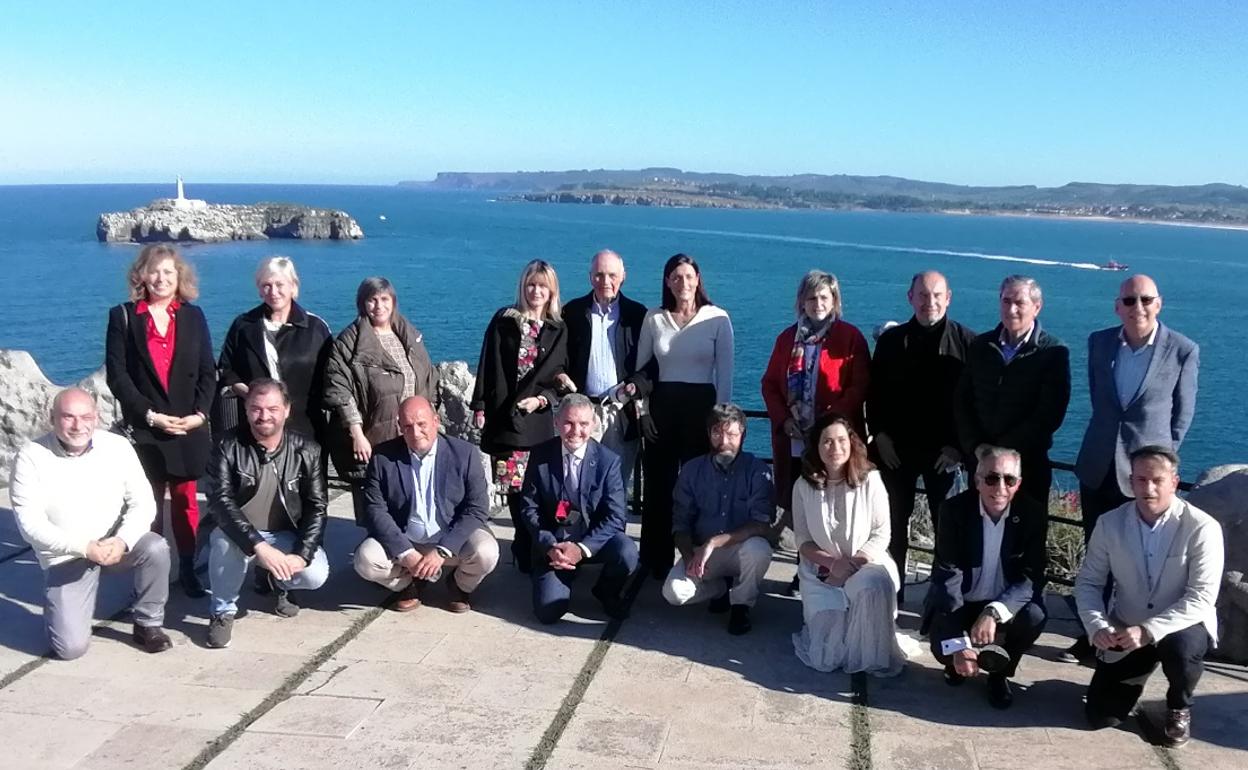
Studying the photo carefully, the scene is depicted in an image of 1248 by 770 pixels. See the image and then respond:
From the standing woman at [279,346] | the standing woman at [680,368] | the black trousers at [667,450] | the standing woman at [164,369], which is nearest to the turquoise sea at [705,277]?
the black trousers at [667,450]

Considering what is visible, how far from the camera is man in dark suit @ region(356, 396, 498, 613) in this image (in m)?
5.35

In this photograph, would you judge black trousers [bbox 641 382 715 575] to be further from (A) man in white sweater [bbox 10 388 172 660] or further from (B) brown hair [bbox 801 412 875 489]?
(A) man in white sweater [bbox 10 388 172 660]

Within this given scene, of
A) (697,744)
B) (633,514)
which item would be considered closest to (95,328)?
(633,514)

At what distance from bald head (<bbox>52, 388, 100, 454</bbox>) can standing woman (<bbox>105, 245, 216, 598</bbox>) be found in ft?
1.63

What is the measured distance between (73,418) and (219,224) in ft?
319

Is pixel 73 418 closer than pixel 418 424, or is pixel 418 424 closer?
pixel 73 418

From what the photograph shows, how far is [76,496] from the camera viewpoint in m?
4.89

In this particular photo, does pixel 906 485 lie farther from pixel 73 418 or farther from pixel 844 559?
pixel 73 418

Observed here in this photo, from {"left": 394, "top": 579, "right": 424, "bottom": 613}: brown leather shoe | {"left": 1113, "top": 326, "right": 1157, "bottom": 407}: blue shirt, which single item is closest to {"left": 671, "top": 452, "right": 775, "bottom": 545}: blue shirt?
{"left": 394, "top": 579, "right": 424, "bottom": 613}: brown leather shoe

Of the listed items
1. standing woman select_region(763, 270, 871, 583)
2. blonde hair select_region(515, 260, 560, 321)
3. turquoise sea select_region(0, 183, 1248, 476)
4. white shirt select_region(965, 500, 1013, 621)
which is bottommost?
turquoise sea select_region(0, 183, 1248, 476)

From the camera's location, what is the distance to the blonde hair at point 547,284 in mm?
5727

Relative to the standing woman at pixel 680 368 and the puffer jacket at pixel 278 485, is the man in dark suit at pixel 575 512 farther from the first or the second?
the puffer jacket at pixel 278 485

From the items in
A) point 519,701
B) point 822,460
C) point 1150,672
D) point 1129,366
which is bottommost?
point 519,701

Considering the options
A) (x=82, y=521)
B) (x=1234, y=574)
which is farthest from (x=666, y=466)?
(x=82, y=521)
